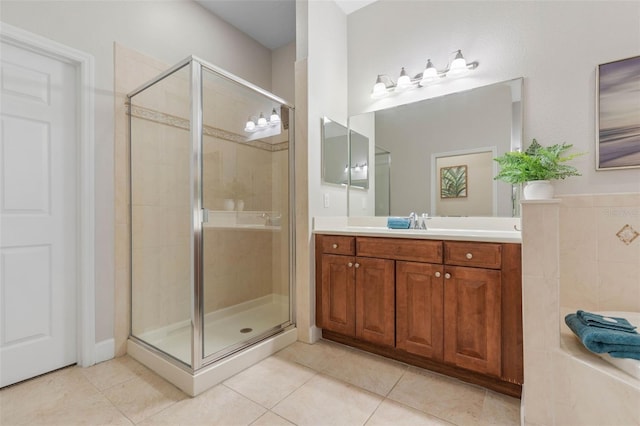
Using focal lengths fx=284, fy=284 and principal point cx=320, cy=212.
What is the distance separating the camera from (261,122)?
7.54 feet

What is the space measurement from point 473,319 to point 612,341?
0.55 metres

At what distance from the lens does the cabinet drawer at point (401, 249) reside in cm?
174

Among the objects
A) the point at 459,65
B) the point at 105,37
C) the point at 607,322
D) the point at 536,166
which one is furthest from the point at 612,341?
the point at 105,37

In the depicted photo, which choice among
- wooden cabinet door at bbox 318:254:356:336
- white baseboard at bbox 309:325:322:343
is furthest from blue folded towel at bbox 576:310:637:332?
white baseboard at bbox 309:325:322:343

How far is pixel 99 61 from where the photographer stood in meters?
1.97

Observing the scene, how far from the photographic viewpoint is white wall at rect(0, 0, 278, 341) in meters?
1.76

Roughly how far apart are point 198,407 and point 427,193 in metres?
2.10

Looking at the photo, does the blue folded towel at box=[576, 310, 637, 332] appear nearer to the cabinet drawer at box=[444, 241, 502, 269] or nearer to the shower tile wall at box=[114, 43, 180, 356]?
the cabinet drawer at box=[444, 241, 502, 269]

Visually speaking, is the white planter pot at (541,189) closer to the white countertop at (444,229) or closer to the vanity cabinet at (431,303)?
the white countertop at (444,229)

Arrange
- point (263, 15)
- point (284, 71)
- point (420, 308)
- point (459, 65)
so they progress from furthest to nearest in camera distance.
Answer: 1. point (284, 71)
2. point (263, 15)
3. point (459, 65)
4. point (420, 308)

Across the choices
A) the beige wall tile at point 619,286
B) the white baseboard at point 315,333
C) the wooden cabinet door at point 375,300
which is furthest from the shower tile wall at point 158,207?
the beige wall tile at point 619,286

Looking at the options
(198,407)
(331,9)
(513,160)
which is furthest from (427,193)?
(198,407)

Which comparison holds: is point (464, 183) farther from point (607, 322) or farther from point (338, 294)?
point (338, 294)

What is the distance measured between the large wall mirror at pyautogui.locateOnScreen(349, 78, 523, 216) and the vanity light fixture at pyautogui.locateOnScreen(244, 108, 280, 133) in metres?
0.75
